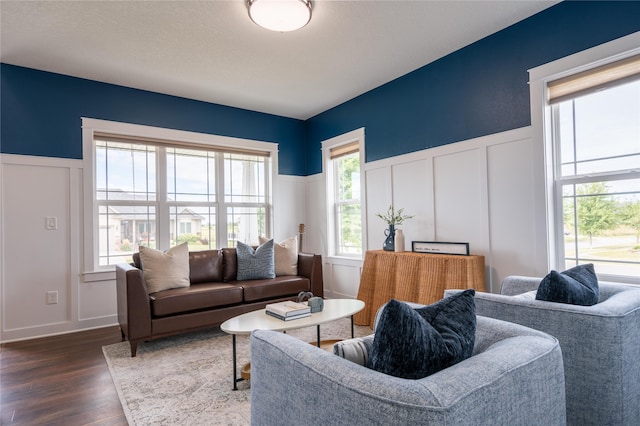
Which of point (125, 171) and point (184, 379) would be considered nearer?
point (184, 379)

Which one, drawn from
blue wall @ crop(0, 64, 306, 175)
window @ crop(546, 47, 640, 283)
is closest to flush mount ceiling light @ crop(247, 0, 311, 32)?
window @ crop(546, 47, 640, 283)

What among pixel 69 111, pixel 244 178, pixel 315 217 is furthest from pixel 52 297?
pixel 315 217

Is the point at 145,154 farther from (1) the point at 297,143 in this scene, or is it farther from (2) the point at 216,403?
(2) the point at 216,403

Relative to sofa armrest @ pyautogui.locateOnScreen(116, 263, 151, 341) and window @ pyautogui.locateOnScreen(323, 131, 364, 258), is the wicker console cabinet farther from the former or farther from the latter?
sofa armrest @ pyautogui.locateOnScreen(116, 263, 151, 341)

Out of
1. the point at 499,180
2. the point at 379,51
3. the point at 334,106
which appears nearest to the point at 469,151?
the point at 499,180

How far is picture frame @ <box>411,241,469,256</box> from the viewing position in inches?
128

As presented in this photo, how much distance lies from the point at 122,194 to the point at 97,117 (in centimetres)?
90

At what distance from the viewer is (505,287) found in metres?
2.34

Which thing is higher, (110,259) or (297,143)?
(297,143)

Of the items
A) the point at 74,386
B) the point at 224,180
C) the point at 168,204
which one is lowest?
the point at 74,386

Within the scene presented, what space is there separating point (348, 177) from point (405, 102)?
1351 millimetres

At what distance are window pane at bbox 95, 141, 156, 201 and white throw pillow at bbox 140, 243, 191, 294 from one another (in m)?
1.11

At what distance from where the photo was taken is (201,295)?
11.0 feet

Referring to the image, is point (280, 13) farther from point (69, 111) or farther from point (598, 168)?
point (69, 111)
